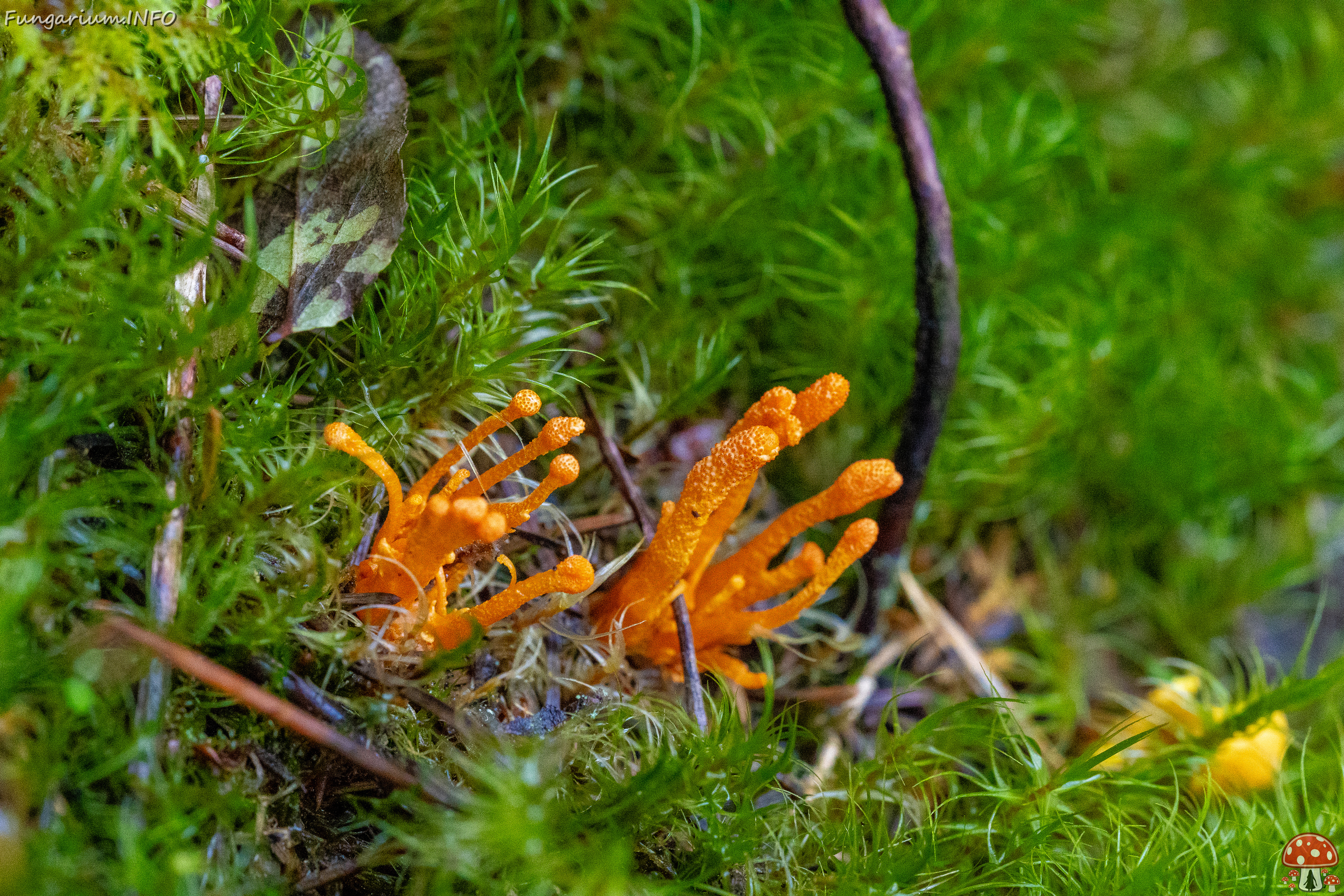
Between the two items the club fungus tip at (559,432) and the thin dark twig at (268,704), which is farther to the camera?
the club fungus tip at (559,432)

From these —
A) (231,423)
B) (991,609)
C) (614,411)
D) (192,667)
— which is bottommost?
(991,609)

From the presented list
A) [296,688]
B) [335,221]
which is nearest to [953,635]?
[296,688]

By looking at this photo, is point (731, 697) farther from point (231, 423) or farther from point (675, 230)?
point (675, 230)

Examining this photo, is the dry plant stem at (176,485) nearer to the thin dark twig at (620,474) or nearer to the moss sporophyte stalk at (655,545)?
Result: the moss sporophyte stalk at (655,545)

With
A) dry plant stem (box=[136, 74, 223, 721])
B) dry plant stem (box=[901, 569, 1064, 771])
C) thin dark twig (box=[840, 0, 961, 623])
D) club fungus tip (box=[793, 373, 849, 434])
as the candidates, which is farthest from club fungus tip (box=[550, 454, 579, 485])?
dry plant stem (box=[901, 569, 1064, 771])

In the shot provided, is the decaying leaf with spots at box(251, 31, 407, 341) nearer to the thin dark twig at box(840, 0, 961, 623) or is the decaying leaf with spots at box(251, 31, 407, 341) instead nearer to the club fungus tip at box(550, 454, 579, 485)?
the club fungus tip at box(550, 454, 579, 485)

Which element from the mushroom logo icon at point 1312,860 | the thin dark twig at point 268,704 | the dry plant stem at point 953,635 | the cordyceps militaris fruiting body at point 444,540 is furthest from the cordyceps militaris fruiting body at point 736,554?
the mushroom logo icon at point 1312,860

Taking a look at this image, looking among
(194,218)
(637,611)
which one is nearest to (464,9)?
(194,218)
